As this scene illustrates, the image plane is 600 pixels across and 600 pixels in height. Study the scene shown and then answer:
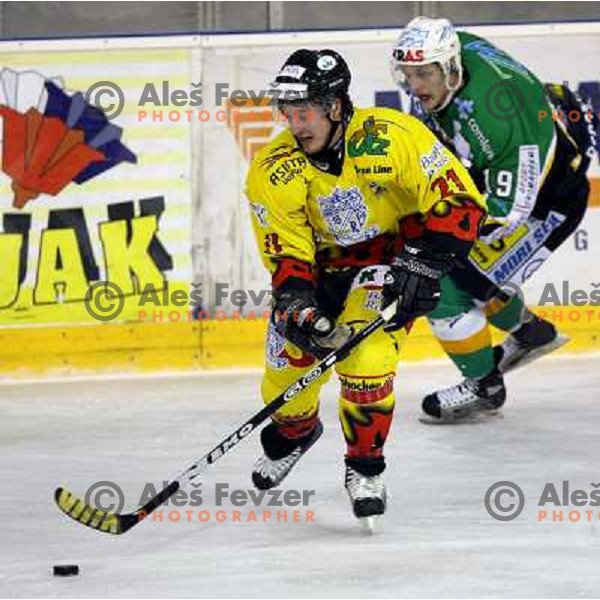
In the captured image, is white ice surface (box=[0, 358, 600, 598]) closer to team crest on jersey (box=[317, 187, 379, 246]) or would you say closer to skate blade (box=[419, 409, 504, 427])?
skate blade (box=[419, 409, 504, 427])

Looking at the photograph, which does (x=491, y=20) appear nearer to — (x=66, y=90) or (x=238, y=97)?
(x=238, y=97)

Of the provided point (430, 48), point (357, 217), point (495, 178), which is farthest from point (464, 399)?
point (357, 217)

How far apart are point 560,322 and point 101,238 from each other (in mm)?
1710

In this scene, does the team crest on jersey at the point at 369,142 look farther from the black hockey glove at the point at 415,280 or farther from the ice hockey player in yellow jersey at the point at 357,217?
the black hockey glove at the point at 415,280

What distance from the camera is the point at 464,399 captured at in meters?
5.81

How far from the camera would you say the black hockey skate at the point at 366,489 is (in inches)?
173

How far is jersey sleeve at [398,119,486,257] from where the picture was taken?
4363 millimetres

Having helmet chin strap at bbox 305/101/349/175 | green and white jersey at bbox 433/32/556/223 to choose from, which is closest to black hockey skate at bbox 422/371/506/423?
green and white jersey at bbox 433/32/556/223

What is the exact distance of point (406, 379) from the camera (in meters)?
6.55

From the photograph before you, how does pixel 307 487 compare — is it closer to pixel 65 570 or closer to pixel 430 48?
pixel 65 570

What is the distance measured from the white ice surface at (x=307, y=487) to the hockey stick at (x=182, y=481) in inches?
2.4

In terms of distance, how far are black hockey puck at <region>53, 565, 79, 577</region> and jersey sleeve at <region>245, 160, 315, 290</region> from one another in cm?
87

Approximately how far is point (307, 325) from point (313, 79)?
576mm

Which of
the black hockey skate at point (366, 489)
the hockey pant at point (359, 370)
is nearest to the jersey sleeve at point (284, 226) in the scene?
the hockey pant at point (359, 370)
